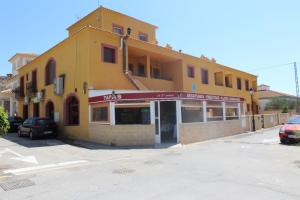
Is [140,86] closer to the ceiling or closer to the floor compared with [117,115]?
closer to the ceiling

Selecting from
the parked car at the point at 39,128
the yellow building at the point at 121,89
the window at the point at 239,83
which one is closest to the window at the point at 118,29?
the yellow building at the point at 121,89

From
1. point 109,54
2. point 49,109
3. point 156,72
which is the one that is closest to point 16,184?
point 109,54

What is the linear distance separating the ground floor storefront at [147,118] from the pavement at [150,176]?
2404 mm

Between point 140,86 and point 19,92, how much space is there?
18.2m

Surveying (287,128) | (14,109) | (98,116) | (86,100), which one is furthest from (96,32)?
(14,109)

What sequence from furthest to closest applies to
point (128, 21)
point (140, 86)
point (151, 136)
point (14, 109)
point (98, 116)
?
point (14, 109) < point (128, 21) < point (140, 86) < point (98, 116) < point (151, 136)

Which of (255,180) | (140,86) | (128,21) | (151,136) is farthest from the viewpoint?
(128,21)

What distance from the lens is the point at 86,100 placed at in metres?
16.3

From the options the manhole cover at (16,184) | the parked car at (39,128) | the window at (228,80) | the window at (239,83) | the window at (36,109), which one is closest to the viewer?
the manhole cover at (16,184)

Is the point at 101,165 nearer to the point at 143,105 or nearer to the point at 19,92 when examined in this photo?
the point at 143,105

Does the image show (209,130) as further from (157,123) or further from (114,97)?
(114,97)

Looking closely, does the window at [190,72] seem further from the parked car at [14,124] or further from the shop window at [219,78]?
the parked car at [14,124]

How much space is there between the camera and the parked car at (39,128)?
16984 millimetres

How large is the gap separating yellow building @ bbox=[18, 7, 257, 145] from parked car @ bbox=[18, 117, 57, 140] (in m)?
1.16
